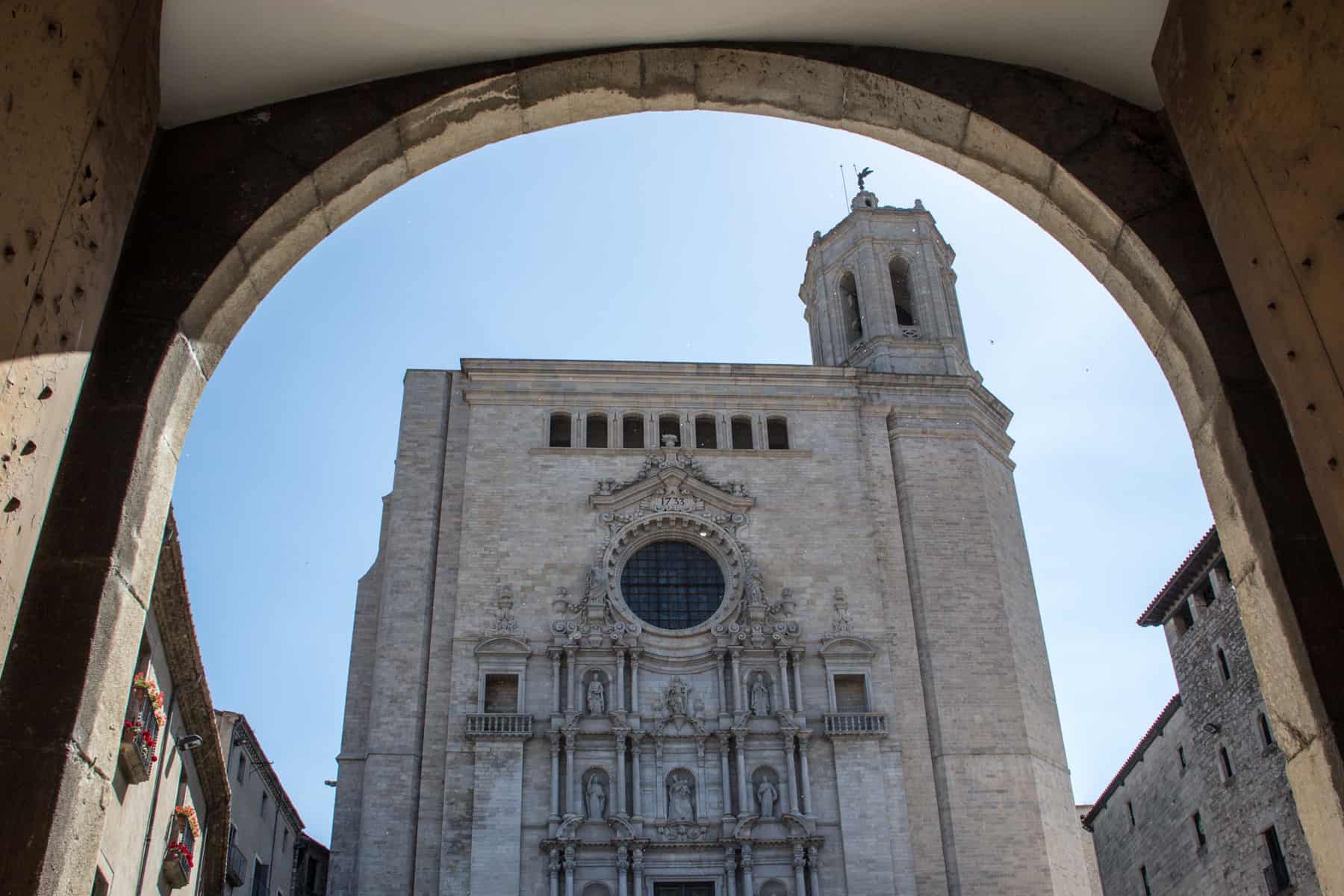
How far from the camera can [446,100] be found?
18.3 feet

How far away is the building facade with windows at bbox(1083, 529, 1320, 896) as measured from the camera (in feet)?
74.9

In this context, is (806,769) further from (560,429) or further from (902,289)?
(902,289)

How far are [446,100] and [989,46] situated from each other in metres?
2.52

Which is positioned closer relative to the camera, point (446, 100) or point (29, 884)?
point (29, 884)

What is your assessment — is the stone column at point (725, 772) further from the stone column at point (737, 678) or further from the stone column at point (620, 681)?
the stone column at point (620, 681)

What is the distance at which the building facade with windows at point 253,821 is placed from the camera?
21.1 meters

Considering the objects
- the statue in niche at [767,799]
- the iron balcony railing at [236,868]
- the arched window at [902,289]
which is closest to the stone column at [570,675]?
the statue in niche at [767,799]

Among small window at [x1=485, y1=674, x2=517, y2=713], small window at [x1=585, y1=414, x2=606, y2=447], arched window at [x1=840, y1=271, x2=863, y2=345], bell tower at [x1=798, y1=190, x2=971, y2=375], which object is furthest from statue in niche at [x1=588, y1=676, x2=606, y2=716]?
arched window at [x1=840, y1=271, x2=863, y2=345]

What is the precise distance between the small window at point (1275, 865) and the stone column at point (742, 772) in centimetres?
982

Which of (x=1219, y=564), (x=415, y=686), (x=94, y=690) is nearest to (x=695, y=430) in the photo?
(x=415, y=686)

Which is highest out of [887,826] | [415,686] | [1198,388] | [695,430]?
[695,430]

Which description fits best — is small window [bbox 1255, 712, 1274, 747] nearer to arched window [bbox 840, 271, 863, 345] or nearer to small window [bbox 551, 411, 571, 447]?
arched window [bbox 840, 271, 863, 345]

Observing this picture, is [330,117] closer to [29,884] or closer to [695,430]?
[29,884]

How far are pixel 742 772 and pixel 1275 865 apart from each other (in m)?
10.1
